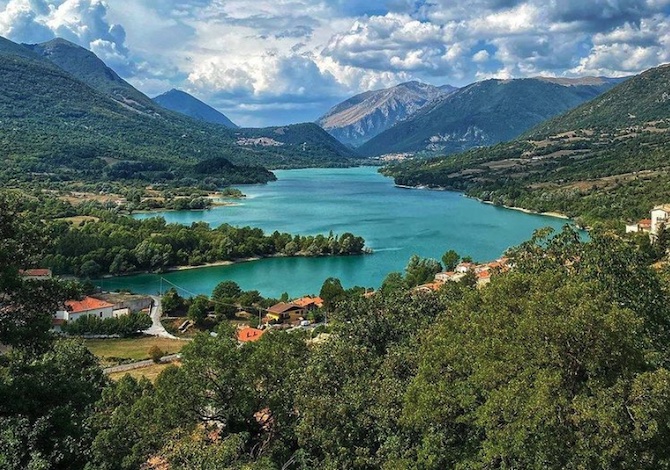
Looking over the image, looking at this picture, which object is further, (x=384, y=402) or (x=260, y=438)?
(x=260, y=438)

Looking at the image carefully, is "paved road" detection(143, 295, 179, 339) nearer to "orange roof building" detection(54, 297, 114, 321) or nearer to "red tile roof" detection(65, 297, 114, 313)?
"orange roof building" detection(54, 297, 114, 321)

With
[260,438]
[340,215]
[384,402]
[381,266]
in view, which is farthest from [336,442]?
[340,215]

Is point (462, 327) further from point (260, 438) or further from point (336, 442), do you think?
point (260, 438)

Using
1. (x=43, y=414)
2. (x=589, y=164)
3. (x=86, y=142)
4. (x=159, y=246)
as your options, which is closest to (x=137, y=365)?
(x=43, y=414)

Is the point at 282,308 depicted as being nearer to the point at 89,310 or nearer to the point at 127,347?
the point at 127,347

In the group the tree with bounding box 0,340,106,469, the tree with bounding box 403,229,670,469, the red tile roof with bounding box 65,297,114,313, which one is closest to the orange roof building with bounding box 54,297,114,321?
the red tile roof with bounding box 65,297,114,313
